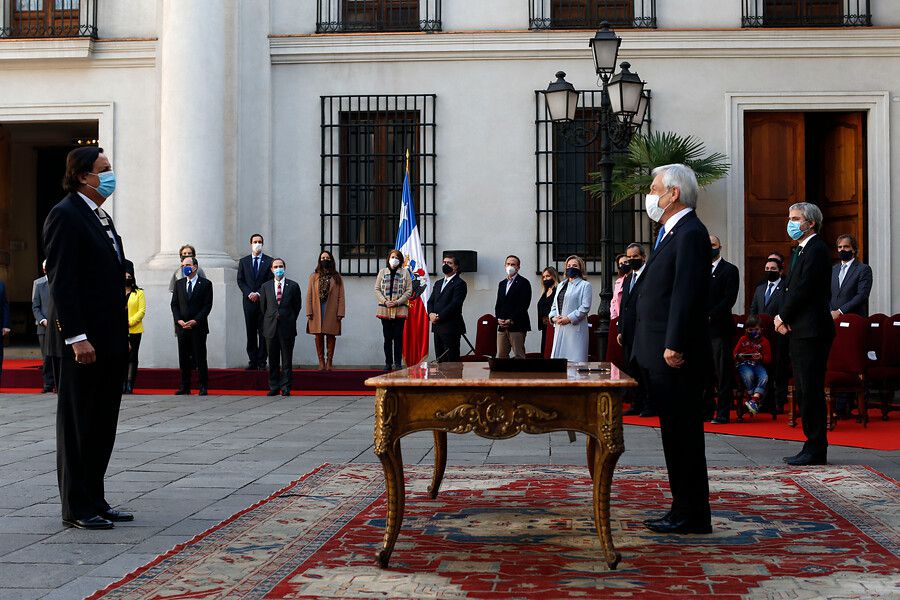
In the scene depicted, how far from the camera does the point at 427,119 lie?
54.0ft

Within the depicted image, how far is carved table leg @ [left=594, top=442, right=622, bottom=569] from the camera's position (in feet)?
14.9

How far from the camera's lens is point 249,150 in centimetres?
1650

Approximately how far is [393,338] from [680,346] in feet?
31.9

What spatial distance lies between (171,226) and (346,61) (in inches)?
144

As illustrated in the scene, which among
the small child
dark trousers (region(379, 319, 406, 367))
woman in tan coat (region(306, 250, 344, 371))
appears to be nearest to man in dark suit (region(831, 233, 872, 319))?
the small child

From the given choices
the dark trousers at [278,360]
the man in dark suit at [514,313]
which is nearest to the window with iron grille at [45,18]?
the dark trousers at [278,360]

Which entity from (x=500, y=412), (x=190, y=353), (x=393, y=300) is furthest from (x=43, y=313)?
(x=500, y=412)

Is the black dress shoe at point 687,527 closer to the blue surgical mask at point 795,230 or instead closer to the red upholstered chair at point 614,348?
the blue surgical mask at point 795,230

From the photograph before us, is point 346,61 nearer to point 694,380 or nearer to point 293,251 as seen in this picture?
point 293,251

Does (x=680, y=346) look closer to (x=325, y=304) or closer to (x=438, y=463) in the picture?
(x=438, y=463)

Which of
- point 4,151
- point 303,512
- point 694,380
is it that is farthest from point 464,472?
point 4,151

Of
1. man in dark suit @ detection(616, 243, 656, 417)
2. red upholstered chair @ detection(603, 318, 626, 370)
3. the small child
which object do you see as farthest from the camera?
red upholstered chair @ detection(603, 318, 626, 370)

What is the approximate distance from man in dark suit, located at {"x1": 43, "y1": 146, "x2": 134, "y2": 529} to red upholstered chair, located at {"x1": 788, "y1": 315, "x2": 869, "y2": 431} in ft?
21.5

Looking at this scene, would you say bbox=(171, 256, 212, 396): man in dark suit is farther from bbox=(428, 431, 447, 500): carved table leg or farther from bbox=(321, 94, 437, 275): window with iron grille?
bbox=(428, 431, 447, 500): carved table leg
